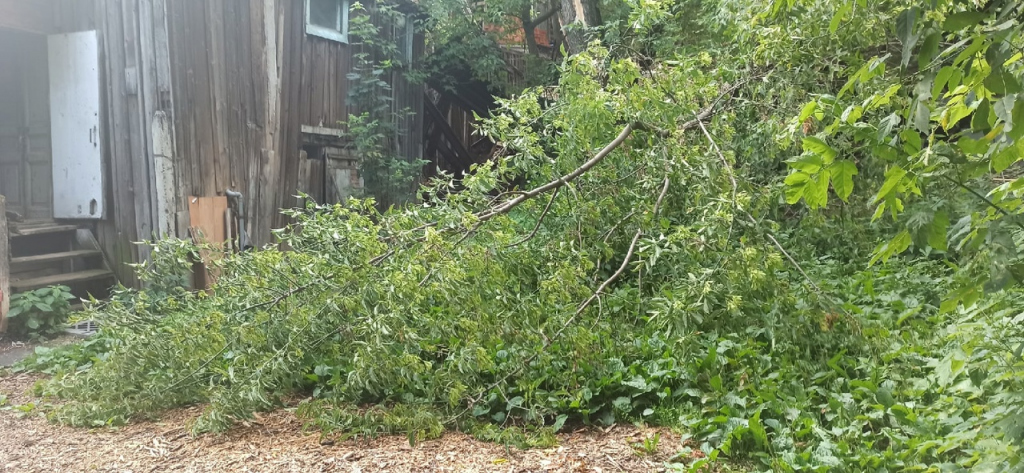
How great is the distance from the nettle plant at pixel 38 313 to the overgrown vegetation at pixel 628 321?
5.95 feet

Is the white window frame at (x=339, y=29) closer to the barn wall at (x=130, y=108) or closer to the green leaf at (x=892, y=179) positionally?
the barn wall at (x=130, y=108)

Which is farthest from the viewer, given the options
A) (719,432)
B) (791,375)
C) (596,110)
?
(596,110)

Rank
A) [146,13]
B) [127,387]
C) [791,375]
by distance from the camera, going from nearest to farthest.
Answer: [791,375], [127,387], [146,13]

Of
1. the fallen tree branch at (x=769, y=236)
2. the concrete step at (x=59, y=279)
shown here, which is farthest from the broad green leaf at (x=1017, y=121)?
the concrete step at (x=59, y=279)

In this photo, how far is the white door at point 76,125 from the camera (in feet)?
22.9

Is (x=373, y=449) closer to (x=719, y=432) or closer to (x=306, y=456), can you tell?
(x=306, y=456)

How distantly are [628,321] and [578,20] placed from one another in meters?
5.08

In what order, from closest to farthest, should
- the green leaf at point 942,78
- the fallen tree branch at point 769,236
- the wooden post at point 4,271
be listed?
the green leaf at point 942,78 → the fallen tree branch at point 769,236 → the wooden post at point 4,271

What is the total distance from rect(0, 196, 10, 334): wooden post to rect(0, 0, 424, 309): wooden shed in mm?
41

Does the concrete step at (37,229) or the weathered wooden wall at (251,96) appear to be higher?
the weathered wooden wall at (251,96)

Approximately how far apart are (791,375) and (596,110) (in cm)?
211

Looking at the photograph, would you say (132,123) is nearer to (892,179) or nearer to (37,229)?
(37,229)

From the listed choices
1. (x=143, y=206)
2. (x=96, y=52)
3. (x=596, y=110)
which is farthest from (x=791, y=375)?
(x=96, y=52)

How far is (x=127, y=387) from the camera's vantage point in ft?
12.7
